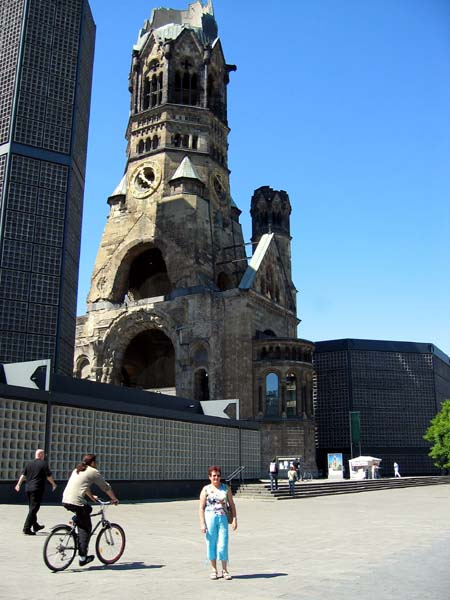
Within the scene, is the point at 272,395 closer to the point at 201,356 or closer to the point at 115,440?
the point at 201,356

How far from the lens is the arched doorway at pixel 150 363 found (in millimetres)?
56616

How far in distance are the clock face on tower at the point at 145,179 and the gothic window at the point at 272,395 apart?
20.3 meters

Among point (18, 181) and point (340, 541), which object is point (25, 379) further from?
point (18, 181)

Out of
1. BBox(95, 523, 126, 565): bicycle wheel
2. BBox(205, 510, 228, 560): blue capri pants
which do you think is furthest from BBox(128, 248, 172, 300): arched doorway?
BBox(205, 510, 228, 560): blue capri pants

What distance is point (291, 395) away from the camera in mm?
48000

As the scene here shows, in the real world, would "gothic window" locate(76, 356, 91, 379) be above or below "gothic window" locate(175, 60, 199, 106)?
below

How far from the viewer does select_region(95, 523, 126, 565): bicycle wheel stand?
31.9 ft

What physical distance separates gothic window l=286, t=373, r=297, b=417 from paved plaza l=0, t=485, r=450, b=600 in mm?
29655

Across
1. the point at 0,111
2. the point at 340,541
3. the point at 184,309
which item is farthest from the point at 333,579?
the point at 184,309

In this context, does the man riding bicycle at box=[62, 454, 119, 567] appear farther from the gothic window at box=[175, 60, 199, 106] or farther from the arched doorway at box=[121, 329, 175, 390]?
the gothic window at box=[175, 60, 199, 106]

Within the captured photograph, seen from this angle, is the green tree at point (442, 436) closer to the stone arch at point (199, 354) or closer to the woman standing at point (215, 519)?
the stone arch at point (199, 354)

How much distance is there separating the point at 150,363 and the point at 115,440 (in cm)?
3220

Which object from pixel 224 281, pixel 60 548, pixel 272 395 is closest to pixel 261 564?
pixel 60 548

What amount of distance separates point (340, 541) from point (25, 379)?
14.8m
